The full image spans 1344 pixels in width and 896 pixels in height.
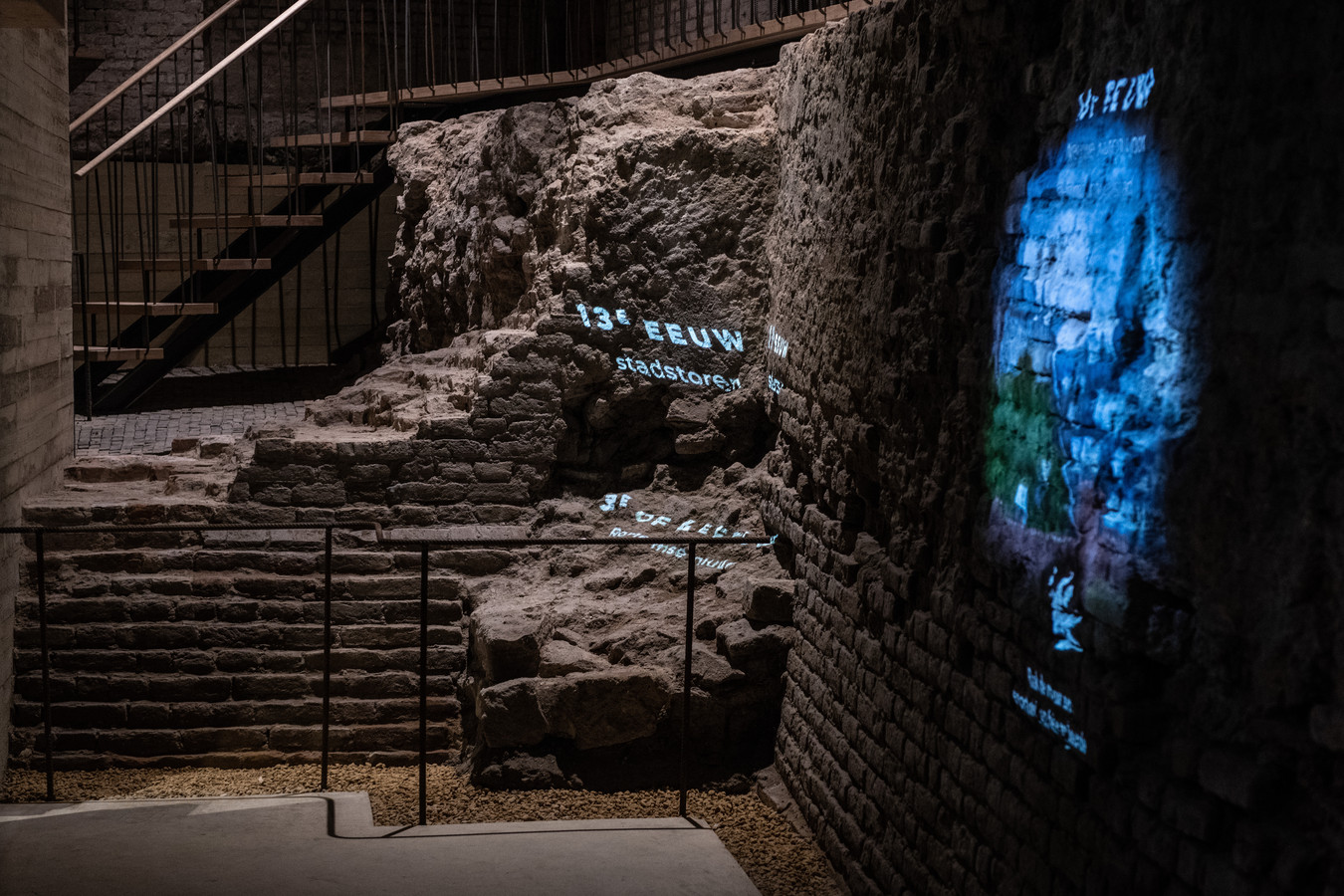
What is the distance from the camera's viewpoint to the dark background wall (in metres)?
2.33

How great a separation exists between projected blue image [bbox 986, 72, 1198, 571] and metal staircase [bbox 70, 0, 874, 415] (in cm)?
520

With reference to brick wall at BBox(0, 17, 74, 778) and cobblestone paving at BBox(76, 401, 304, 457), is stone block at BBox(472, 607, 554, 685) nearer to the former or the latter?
brick wall at BBox(0, 17, 74, 778)

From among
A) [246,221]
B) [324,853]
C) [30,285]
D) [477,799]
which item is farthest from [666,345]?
[246,221]

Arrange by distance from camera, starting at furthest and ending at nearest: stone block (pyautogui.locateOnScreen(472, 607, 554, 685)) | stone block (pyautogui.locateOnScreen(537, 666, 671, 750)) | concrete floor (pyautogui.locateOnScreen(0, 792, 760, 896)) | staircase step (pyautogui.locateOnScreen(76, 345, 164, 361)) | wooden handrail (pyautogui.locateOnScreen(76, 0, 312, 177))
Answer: staircase step (pyautogui.locateOnScreen(76, 345, 164, 361)), wooden handrail (pyautogui.locateOnScreen(76, 0, 312, 177)), stone block (pyautogui.locateOnScreen(472, 607, 554, 685)), stone block (pyautogui.locateOnScreen(537, 666, 671, 750)), concrete floor (pyautogui.locateOnScreen(0, 792, 760, 896))

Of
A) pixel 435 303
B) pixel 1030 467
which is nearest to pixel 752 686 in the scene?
pixel 1030 467

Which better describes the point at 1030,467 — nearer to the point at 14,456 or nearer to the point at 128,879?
the point at 128,879

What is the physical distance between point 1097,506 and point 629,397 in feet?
14.6

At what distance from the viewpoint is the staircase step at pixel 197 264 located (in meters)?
9.39

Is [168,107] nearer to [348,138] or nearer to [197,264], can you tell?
[197,264]

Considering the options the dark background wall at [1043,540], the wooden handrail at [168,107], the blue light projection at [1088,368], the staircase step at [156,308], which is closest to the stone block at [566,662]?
the dark background wall at [1043,540]

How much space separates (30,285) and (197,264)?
2478 millimetres

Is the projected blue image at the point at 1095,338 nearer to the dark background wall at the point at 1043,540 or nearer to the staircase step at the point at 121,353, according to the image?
the dark background wall at the point at 1043,540

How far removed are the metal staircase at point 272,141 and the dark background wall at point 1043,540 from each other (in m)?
3.84

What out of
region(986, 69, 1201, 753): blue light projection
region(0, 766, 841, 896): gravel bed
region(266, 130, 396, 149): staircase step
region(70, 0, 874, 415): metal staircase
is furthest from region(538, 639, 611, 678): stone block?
region(266, 130, 396, 149): staircase step
